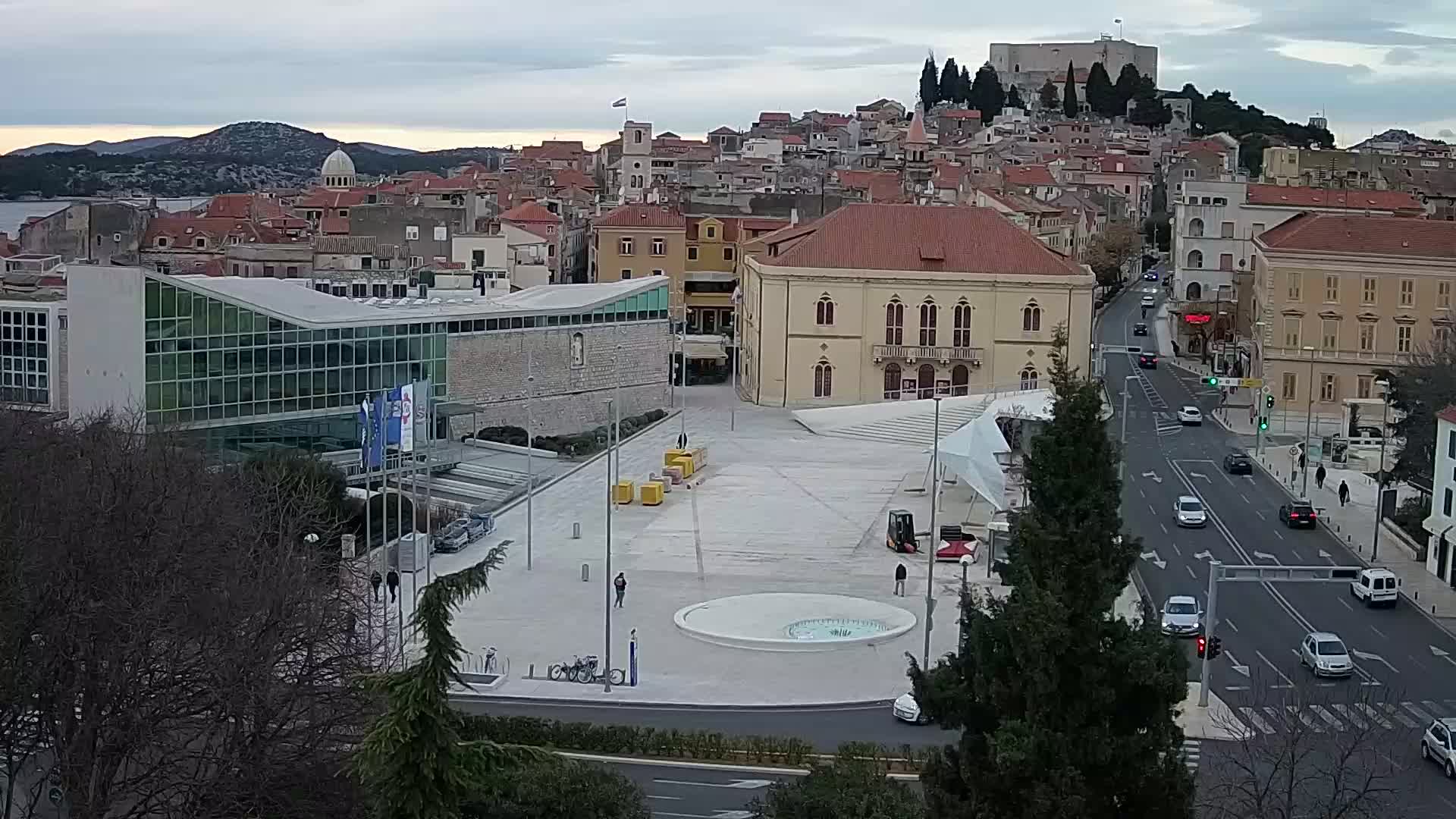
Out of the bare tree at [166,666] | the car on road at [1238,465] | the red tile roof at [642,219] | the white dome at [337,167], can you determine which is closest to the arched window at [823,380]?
the car on road at [1238,465]

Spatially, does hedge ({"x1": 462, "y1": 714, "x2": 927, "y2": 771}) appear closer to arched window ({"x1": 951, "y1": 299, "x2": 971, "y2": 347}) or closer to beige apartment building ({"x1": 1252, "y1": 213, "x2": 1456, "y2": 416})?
beige apartment building ({"x1": 1252, "y1": 213, "x2": 1456, "y2": 416})

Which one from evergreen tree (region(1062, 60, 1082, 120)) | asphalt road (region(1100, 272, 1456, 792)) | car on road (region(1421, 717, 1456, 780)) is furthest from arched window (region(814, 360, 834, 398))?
evergreen tree (region(1062, 60, 1082, 120))

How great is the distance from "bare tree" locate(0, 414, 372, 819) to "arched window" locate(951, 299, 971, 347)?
134 ft

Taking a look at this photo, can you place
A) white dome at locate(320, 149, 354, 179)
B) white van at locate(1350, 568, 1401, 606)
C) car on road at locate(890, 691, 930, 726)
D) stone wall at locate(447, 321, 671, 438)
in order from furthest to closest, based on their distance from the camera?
1. white dome at locate(320, 149, 354, 179)
2. stone wall at locate(447, 321, 671, 438)
3. white van at locate(1350, 568, 1401, 606)
4. car on road at locate(890, 691, 930, 726)

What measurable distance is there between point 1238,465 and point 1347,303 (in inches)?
422

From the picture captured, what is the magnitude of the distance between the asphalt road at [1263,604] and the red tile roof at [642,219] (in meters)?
27.0

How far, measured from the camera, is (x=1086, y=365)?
65500 millimetres

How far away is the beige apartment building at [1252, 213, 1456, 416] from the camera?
58312 millimetres

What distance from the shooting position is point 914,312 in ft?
210

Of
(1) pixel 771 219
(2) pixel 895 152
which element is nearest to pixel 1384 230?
(1) pixel 771 219

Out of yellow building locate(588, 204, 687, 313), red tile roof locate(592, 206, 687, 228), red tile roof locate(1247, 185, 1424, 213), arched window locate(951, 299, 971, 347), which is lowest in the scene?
arched window locate(951, 299, 971, 347)

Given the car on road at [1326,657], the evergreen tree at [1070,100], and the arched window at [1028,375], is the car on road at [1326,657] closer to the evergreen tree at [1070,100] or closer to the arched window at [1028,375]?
the arched window at [1028,375]

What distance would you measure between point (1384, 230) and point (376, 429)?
120 feet

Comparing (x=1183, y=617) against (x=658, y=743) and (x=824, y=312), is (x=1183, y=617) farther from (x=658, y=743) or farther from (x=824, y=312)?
(x=824, y=312)
